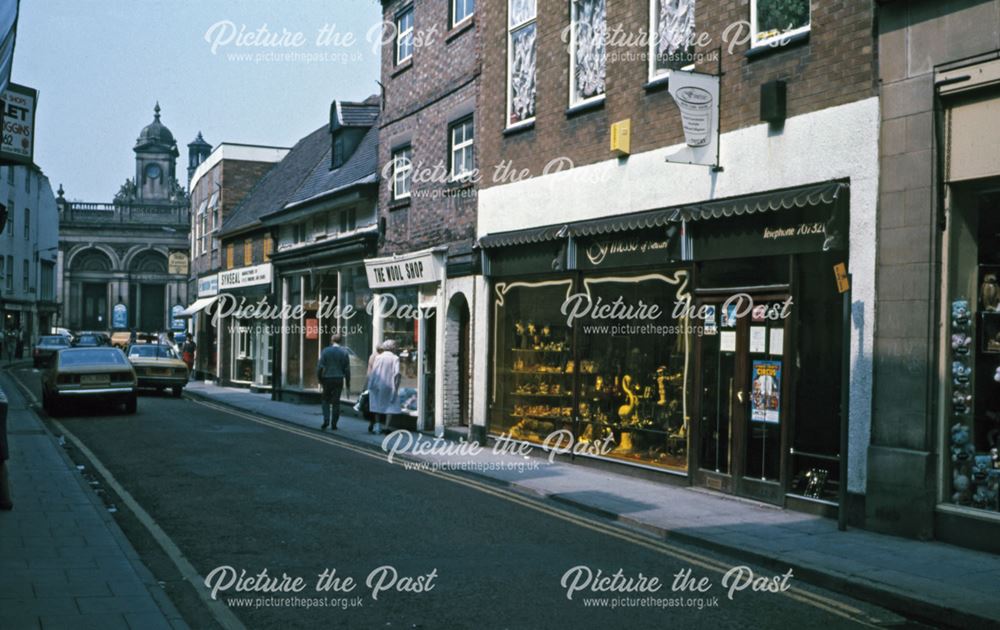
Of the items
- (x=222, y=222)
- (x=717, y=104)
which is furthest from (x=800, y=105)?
(x=222, y=222)

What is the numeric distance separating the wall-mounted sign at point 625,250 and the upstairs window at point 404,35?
9078mm

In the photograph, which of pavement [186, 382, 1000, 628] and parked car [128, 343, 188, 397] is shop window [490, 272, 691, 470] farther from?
parked car [128, 343, 188, 397]

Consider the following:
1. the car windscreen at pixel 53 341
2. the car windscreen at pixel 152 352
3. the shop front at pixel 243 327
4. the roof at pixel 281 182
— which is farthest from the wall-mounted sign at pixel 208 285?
the car windscreen at pixel 53 341

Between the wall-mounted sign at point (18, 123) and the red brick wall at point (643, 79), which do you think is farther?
the wall-mounted sign at point (18, 123)

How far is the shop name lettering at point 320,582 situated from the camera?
718 cm

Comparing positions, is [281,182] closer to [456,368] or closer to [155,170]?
[456,368]

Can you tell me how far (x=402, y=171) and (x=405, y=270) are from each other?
2515mm

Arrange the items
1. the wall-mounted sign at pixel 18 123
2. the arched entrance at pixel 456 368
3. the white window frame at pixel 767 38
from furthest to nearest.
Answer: the arched entrance at pixel 456 368 → the wall-mounted sign at pixel 18 123 → the white window frame at pixel 767 38

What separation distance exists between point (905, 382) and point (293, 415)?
54.9ft

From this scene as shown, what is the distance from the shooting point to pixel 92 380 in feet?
72.4

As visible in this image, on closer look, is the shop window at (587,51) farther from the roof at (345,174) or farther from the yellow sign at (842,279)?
the roof at (345,174)

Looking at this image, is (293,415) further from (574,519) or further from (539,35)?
(574,519)

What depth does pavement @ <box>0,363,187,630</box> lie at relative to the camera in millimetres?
5945

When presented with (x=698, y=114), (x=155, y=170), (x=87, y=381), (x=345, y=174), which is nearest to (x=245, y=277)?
(x=345, y=174)
